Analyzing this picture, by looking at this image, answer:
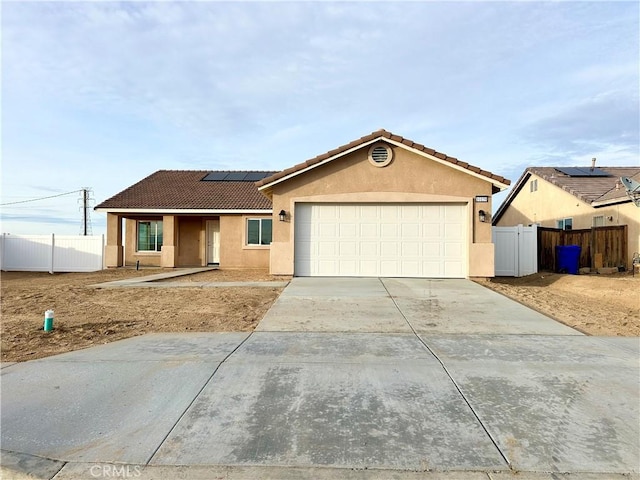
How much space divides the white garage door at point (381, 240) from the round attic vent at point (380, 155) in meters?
1.34

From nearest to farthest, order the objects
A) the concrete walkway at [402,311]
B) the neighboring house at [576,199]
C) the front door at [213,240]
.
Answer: the concrete walkway at [402,311]
the neighboring house at [576,199]
the front door at [213,240]

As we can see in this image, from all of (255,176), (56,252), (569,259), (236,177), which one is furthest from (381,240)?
(56,252)

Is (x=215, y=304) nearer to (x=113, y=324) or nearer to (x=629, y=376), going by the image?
(x=113, y=324)

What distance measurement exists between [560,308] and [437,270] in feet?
14.2

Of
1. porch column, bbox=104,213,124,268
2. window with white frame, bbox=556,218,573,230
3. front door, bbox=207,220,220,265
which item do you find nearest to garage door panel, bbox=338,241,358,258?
front door, bbox=207,220,220,265

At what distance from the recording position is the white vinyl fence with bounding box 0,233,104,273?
18875mm

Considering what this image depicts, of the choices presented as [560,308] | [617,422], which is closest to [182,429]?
[617,422]

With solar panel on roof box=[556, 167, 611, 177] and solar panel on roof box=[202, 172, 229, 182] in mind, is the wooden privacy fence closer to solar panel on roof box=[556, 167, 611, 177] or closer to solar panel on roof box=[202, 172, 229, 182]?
solar panel on roof box=[556, 167, 611, 177]

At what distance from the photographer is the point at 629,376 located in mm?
4703

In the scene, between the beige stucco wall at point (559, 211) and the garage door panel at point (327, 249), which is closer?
the garage door panel at point (327, 249)

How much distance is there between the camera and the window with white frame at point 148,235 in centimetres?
2045

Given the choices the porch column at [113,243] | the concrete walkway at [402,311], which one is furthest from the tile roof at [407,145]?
the porch column at [113,243]

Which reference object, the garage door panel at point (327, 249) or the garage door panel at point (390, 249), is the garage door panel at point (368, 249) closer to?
the garage door panel at point (390, 249)

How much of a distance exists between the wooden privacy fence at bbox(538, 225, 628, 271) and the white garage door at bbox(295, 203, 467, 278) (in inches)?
239
